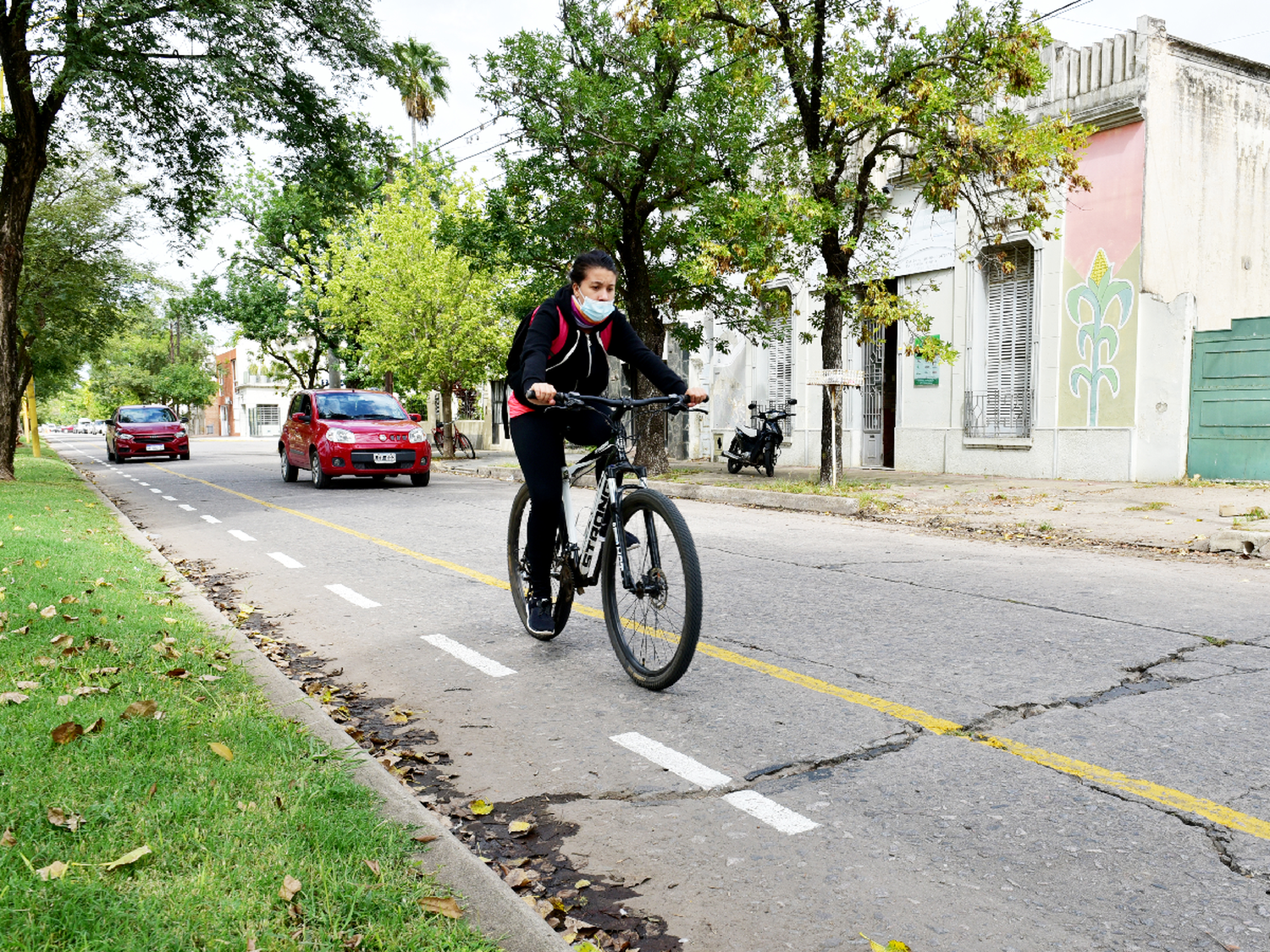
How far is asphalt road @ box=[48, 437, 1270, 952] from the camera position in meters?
2.73

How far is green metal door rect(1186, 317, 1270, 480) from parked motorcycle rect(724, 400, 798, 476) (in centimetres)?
667

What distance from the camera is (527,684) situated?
493cm

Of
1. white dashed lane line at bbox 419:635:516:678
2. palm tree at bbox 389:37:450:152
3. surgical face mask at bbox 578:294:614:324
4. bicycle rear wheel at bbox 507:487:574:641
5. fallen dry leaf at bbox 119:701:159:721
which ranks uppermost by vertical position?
palm tree at bbox 389:37:450:152

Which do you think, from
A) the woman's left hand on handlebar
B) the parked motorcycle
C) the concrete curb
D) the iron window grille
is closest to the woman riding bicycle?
the woman's left hand on handlebar

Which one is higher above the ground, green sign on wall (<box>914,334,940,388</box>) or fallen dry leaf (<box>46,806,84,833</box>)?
green sign on wall (<box>914,334,940,388</box>)

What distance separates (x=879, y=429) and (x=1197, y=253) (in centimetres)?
696

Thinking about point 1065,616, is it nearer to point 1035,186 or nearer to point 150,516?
point 1035,186

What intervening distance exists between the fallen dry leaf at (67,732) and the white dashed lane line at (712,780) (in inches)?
77.6

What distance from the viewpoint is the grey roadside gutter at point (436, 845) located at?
2443mm

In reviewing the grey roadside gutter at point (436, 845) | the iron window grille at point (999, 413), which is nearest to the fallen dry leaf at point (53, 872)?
the grey roadside gutter at point (436, 845)

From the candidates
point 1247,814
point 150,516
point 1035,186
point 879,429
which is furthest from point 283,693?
point 879,429

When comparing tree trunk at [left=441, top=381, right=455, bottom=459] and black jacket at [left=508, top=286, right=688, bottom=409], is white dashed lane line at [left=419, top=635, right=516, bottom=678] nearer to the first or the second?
black jacket at [left=508, top=286, right=688, bottom=409]

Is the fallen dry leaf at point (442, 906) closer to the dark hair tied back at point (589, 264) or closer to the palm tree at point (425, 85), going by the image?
the dark hair tied back at point (589, 264)

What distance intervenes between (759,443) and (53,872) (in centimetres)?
1665
